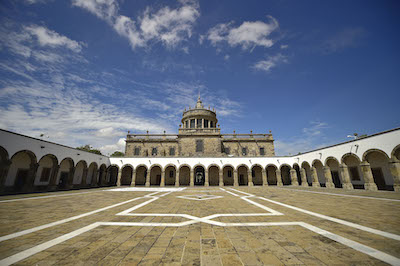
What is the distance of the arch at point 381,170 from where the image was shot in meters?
15.1

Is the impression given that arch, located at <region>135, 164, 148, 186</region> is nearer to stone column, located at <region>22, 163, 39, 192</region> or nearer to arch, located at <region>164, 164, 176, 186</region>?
arch, located at <region>164, 164, 176, 186</region>

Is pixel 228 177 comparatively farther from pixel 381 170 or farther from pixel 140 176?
pixel 381 170

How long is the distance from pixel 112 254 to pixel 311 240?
13.3 feet

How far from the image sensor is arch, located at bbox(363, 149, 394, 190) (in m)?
15.1

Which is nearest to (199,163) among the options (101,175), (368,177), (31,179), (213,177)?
(213,177)

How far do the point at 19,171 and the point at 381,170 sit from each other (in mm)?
35935

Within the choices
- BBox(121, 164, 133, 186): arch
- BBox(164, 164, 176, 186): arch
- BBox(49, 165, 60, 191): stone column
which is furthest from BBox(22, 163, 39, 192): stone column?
BBox(164, 164, 176, 186): arch

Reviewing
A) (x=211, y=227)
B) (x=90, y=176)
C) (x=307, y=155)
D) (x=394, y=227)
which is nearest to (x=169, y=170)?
(x=90, y=176)

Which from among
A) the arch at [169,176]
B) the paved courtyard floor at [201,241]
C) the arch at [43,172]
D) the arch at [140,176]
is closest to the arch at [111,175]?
the arch at [140,176]

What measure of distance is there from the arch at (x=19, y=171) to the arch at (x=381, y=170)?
3053cm

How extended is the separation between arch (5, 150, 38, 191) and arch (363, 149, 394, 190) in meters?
30.5

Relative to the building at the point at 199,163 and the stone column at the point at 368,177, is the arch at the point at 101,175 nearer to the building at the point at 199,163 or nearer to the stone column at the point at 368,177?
the building at the point at 199,163

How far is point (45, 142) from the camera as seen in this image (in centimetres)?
1452

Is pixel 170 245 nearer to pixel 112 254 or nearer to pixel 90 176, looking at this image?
pixel 112 254
